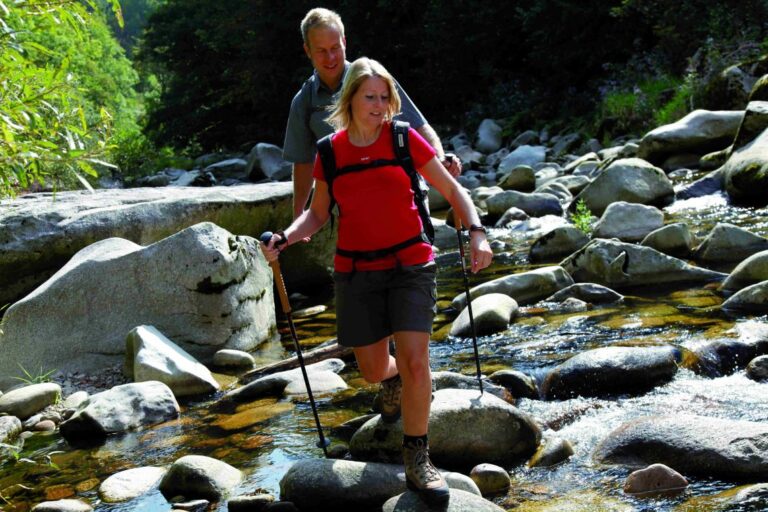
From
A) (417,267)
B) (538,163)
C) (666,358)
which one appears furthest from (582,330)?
(538,163)

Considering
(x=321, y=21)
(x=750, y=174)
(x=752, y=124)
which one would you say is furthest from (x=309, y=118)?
(x=752, y=124)

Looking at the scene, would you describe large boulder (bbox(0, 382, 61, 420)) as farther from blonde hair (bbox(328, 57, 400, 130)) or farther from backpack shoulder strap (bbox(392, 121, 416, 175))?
backpack shoulder strap (bbox(392, 121, 416, 175))

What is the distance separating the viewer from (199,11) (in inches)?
1405

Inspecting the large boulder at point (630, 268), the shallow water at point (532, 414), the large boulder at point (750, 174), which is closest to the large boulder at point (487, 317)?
the shallow water at point (532, 414)

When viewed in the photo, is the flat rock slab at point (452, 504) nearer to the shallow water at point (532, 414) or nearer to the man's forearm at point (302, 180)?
the shallow water at point (532, 414)

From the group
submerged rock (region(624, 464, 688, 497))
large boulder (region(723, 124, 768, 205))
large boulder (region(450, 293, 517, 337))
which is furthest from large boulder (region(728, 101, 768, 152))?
submerged rock (region(624, 464, 688, 497))

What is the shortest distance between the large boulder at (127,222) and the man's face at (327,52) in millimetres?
4393

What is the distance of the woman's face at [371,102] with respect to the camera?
384 cm

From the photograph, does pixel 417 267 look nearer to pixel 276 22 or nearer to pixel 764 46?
pixel 764 46

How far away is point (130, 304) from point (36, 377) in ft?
3.01

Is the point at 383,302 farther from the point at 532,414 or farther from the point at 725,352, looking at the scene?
the point at 725,352

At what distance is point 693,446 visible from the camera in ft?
13.5

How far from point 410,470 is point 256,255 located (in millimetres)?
4444

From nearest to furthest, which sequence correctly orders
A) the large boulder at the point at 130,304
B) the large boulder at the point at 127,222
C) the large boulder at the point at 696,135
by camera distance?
1. the large boulder at the point at 130,304
2. the large boulder at the point at 127,222
3. the large boulder at the point at 696,135
